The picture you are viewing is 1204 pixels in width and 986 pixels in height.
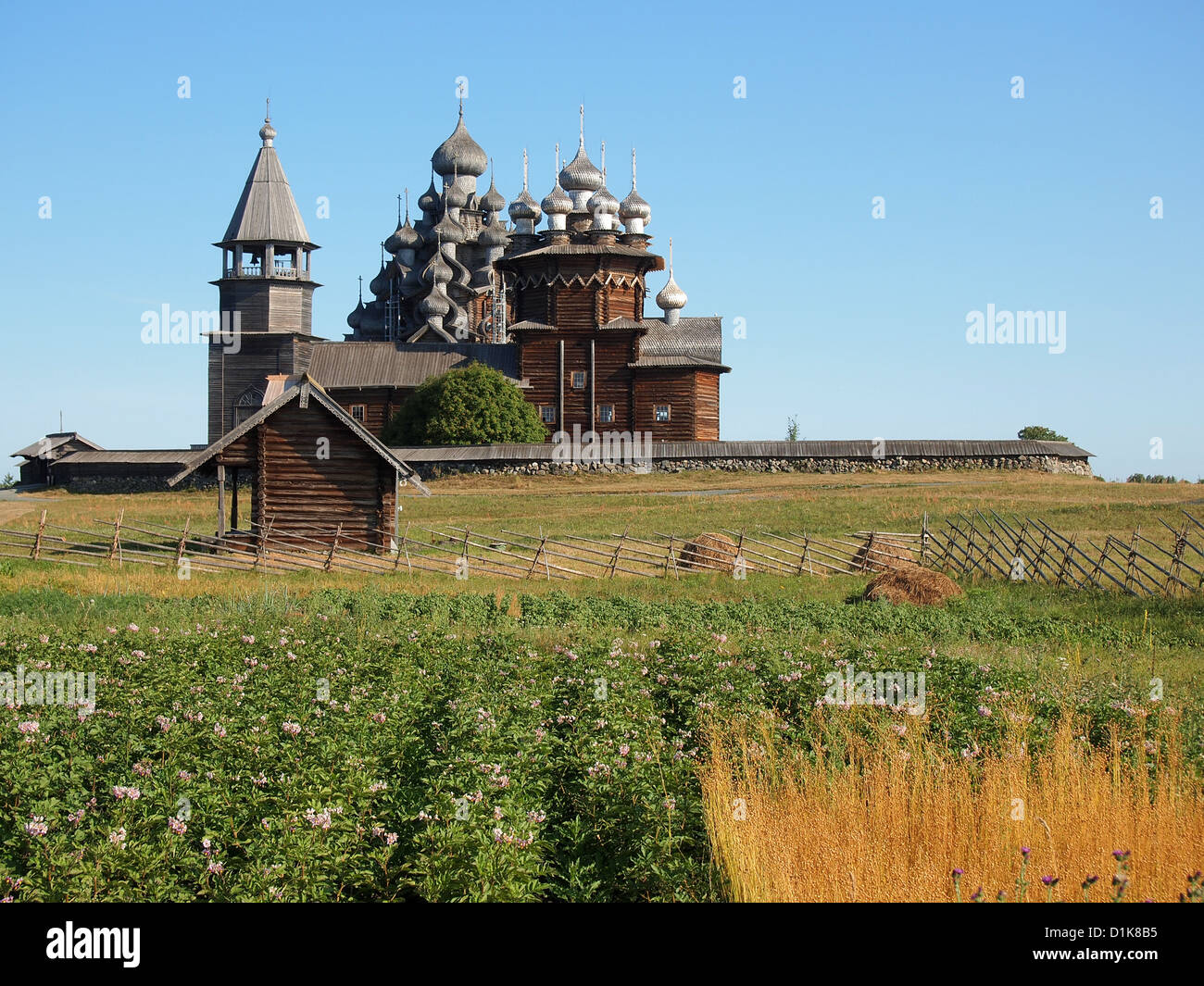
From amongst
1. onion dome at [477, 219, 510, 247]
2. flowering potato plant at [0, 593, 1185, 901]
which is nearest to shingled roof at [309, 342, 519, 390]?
onion dome at [477, 219, 510, 247]

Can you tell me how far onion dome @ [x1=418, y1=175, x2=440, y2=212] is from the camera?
76.7m

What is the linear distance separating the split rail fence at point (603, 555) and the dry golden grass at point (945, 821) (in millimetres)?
14380

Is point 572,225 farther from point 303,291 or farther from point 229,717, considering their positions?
point 229,717

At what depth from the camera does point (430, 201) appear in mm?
76750

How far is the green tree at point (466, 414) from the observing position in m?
50.7

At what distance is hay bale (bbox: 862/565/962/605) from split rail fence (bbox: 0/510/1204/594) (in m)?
2.83

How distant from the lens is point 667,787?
26.8 feet

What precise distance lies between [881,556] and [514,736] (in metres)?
18.5

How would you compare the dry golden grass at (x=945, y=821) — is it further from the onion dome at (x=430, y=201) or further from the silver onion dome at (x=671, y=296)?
the onion dome at (x=430, y=201)

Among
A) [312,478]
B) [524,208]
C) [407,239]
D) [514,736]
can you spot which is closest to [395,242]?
[407,239]

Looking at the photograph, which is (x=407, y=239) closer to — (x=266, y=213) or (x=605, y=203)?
(x=266, y=213)

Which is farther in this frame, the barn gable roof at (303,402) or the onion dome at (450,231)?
the onion dome at (450,231)

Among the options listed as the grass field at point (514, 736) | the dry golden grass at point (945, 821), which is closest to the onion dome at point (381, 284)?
the grass field at point (514, 736)
